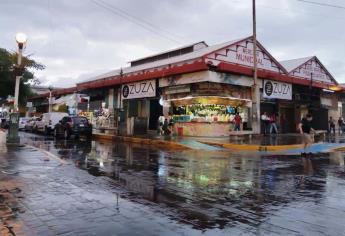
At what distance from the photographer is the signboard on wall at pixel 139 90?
3102 cm

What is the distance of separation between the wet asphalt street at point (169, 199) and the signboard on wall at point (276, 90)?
60.0 feet

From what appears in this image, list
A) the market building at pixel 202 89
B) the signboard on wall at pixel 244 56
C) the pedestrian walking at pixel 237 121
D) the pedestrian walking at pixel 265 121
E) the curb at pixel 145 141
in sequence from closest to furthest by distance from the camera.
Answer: the curb at pixel 145 141
the market building at pixel 202 89
the signboard on wall at pixel 244 56
the pedestrian walking at pixel 237 121
the pedestrian walking at pixel 265 121

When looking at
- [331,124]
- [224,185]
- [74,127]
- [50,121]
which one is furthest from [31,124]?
[224,185]

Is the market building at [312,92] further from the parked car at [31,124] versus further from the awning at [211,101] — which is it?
the parked car at [31,124]

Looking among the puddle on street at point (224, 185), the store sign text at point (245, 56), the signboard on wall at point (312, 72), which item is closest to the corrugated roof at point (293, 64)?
the signboard on wall at point (312, 72)

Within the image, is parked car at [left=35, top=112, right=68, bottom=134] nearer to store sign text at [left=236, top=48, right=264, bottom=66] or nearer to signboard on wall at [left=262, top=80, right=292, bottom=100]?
store sign text at [left=236, top=48, right=264, bottom=66]

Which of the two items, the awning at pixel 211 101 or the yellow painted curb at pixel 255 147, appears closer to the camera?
the yellow painted curb at pixel 255 147

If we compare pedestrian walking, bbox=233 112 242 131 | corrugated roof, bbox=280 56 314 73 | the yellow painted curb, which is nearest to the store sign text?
pedestrian walking, bbox=233 112 242 131

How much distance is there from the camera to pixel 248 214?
664 cm

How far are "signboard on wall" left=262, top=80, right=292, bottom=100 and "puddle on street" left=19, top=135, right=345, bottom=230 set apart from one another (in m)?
16.3

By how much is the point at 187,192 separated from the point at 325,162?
335 inches

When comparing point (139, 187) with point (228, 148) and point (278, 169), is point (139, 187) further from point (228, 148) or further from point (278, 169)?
point (228, 148)

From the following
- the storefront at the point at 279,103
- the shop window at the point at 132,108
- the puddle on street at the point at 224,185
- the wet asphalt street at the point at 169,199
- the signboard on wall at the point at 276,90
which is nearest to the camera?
the wet asphalt street at the point at 169,199

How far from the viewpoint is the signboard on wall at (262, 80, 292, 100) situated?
30.9 m
